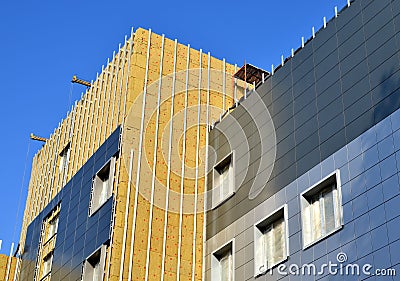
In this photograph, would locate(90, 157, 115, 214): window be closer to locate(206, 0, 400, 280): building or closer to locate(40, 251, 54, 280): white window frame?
locate(206, 0, 400, 280): building

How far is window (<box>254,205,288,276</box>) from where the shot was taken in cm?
2425

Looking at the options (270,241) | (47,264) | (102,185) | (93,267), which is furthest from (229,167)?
(47,264)

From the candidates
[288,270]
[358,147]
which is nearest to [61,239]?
[288,270]

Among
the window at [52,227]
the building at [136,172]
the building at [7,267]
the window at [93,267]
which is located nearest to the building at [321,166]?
the building at [136,172]

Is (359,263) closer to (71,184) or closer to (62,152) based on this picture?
(71,184)

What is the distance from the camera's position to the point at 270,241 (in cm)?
2509

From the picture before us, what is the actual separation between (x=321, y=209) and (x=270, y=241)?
2.85 meters

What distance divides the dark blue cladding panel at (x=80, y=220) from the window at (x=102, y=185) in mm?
268

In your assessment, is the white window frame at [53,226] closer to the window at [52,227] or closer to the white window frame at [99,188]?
the window at [52,227]

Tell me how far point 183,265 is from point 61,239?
6.85m

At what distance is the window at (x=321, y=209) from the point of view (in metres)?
22.2

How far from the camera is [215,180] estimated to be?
97.0 feet

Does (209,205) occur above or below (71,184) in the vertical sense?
below

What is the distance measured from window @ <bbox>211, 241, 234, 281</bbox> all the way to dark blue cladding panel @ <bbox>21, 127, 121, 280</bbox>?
165 inches
